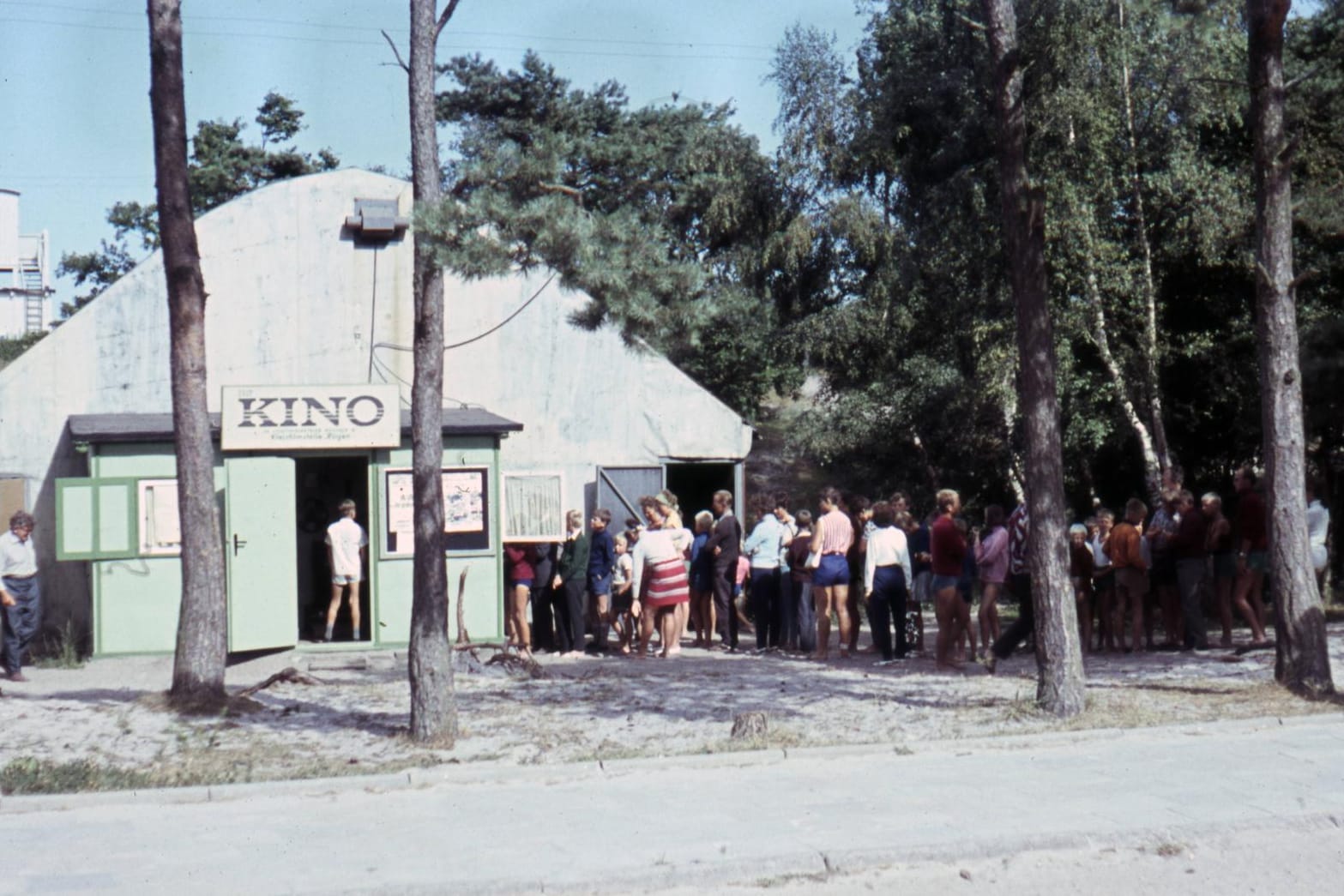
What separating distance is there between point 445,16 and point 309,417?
759 centimetres

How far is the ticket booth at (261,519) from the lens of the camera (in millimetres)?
16344

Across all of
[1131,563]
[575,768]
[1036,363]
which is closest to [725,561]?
[1131,563]

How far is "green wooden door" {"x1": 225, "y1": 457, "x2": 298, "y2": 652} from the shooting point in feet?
53.5

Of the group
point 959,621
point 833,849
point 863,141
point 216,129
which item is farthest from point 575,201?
point 216,129

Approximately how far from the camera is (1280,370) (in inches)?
461

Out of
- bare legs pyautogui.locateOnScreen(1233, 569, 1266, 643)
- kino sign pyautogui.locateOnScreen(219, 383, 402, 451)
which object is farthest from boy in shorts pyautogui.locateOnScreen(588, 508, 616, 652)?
bare legs pyautogui.locateOnScreen(1233, 569, 1266, 643)

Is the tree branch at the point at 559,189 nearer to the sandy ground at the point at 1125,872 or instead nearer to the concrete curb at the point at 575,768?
the concrete curb at the point at 575,768

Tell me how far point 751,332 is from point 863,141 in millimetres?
5283

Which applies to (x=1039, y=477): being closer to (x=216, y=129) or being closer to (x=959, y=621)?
(x=959, y=621)

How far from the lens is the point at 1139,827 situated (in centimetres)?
745

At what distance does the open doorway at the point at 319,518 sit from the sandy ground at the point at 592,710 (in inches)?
174


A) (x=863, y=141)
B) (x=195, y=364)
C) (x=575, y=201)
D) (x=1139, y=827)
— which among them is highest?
A: (x=863, y=141)

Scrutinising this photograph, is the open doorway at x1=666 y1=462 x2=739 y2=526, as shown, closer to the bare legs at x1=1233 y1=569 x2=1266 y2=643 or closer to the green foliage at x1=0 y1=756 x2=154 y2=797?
the bare legs at x1=1233 y1=569 x2=1266 y2=643

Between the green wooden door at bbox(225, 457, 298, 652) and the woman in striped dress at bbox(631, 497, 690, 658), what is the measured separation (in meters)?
4.11
